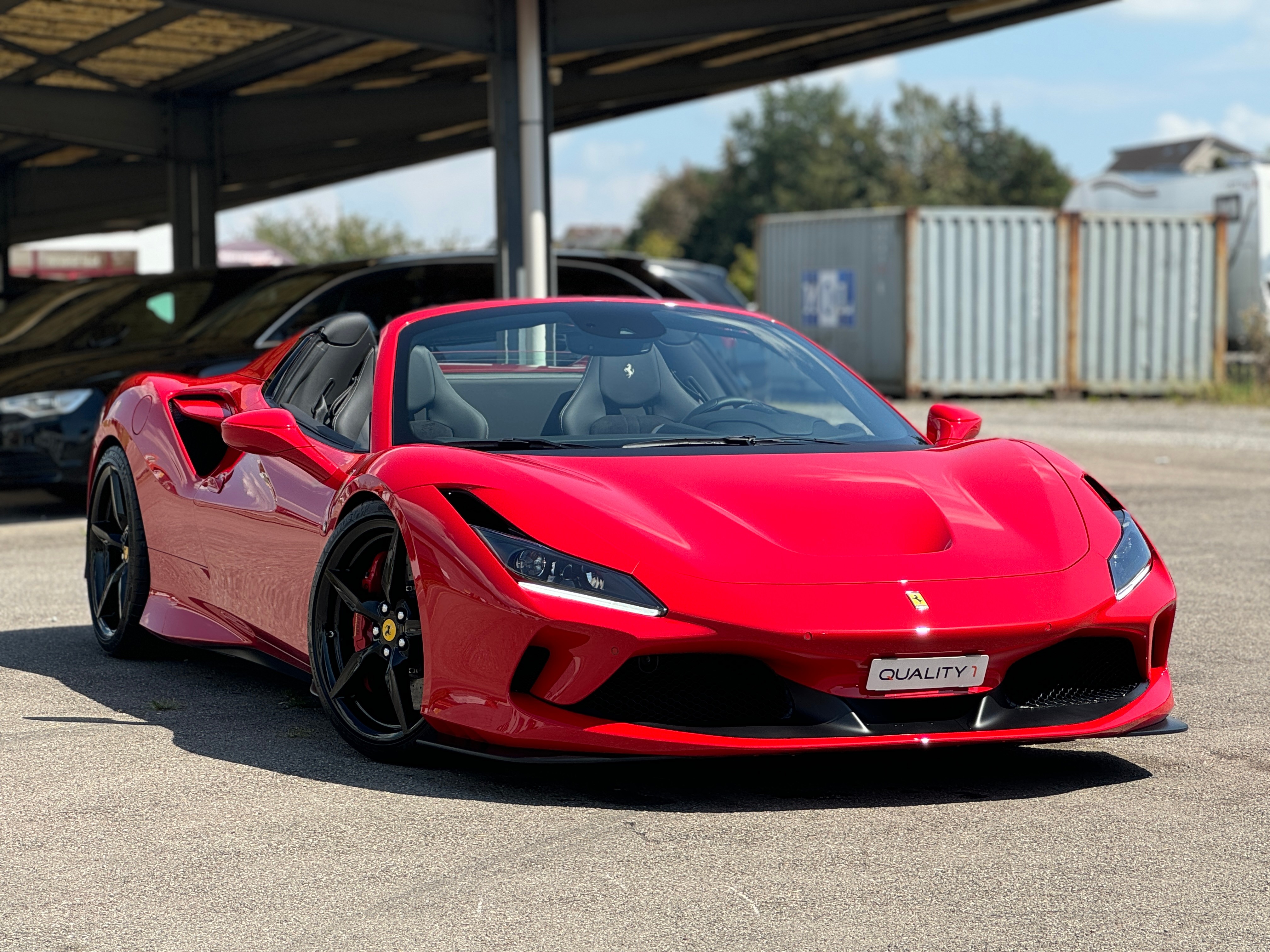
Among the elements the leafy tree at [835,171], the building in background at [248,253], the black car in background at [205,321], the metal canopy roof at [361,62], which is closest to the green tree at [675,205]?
the leafy tree at [835,171]

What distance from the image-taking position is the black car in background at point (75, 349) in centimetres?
1073

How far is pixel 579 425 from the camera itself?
5.05m

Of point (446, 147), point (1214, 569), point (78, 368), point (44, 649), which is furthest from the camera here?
point (446, 147)

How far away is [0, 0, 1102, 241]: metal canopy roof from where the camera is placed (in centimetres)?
1371

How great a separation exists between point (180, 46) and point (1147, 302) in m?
13.5

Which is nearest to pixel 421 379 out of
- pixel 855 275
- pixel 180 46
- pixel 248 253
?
pixel 180 46

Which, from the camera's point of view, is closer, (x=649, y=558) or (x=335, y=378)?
(x=649, y=558)

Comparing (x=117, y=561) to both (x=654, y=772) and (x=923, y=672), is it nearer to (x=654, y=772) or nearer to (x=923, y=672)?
(x=654, y=772)

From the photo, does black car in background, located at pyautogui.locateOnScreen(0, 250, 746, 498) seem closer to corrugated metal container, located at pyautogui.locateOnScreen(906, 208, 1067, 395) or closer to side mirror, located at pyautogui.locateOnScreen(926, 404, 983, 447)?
side mirror, located at pyautogui.locateOnScreen(926, 404, 983, 447)

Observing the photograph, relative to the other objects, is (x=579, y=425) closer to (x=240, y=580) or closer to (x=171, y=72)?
(x=240, y=580)

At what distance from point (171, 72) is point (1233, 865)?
1879cm

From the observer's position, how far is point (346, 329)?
5.63 meters

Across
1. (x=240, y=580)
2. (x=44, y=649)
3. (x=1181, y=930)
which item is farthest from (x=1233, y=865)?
(x=44, y=649)

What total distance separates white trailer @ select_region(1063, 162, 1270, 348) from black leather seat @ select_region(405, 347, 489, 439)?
21451mm
